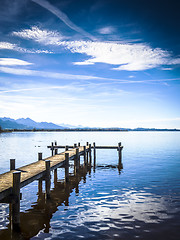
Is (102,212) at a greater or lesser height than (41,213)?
greater

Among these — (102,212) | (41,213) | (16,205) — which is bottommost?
(41,213)

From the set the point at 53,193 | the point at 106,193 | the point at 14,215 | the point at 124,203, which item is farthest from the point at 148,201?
the point at 14,215

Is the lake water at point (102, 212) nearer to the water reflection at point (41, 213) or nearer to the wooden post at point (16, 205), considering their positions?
the water reflection at point (41, 213)

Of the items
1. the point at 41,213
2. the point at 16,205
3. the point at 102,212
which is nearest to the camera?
the point at 16,205

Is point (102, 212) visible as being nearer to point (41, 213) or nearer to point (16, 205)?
point (41, 213)

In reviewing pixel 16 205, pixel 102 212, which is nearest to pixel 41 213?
pixel 16 205

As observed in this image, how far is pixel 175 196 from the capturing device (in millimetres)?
15906

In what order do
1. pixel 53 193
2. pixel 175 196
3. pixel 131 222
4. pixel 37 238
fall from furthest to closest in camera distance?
pixel 53 193, pixel 175 196, pixel 131 222, pixel 37 238

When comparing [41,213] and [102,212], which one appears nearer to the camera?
[102,212]

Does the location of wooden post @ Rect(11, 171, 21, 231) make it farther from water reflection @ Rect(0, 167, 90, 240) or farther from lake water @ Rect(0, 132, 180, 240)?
lake water @ Rect(0, 132, 180, 240)

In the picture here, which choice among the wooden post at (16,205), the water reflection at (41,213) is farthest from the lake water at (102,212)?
the wooden post at (16,205)

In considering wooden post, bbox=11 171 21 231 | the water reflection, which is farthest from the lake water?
wooden post, bbox=11 171 21 231

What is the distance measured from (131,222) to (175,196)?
18.9ft

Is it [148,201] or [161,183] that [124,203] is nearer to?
[148,201]
